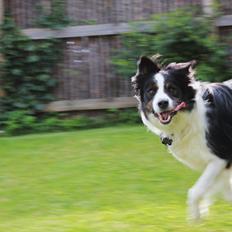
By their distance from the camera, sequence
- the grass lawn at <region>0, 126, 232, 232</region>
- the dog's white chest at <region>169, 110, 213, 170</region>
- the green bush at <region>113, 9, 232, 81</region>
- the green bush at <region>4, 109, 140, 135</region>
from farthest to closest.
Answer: the green bush at <region>4, 109, 140, 135</region> → the green bush at <region>113, 9, 232, 81</region> → the grass lawn at <region>0, 126, 232, 232</region> → the dog's white chest at <region>169, 110, 213, 170</region>

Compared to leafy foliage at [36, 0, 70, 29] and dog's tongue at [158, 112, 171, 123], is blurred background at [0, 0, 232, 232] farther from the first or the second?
dog's tongue at [158, 112, 171, 123]

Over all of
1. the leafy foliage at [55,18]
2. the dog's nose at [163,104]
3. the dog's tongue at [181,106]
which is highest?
the leafy foliage at [55,18]

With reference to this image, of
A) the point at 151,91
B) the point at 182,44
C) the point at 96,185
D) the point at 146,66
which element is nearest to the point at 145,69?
the point at 146,66

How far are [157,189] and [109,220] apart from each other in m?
0.95

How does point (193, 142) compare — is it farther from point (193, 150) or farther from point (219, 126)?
point (219, 126)

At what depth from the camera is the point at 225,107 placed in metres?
4.93

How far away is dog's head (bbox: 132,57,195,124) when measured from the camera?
15.6 feet

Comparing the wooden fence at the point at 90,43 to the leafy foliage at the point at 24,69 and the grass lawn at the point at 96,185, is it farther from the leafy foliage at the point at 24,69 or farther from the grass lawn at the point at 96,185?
the grass lawn at the point at 96,185

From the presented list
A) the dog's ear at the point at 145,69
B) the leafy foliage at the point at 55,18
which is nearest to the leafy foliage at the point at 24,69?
the leafy foliage at the point at 55,18

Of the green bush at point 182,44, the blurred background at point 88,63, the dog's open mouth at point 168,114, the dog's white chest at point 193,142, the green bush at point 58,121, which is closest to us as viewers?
the dog's open mouth at point 168,114

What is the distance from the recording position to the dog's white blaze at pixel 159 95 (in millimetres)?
4715

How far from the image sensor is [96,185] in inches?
242

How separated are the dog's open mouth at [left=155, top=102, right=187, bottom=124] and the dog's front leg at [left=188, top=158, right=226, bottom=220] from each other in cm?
48

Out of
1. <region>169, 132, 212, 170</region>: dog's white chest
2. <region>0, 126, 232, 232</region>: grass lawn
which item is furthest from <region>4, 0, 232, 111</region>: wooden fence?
<region>169, 132, 212, 170</region>: dog's white chest
